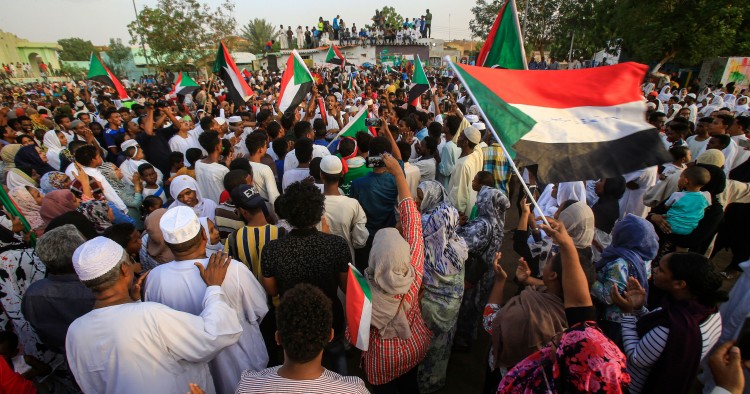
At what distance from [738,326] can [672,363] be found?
54.5 inches

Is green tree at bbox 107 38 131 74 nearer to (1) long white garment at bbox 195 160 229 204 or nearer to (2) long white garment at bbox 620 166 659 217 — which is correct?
(1) long white garment at bbox 195 160 229 204

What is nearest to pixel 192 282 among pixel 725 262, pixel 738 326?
pixel 738 326

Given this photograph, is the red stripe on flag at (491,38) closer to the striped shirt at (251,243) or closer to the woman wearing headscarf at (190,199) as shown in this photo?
the striped shirt at (251,243)

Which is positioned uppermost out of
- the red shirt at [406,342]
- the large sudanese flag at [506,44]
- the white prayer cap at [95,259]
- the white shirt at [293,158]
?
the large sudanese flag at [506,44]

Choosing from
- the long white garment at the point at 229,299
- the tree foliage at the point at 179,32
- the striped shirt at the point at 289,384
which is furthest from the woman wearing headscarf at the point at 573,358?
the tree foliage at the point at 179,32

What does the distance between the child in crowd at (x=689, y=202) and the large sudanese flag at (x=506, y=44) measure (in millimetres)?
2014

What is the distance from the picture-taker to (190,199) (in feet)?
12.5

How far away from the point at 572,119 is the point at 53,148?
7853 millimetres

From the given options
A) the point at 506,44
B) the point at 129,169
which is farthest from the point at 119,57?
the point at 506,44

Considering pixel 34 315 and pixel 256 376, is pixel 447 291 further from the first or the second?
pixel 34 315

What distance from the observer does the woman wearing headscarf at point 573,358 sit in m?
1.48

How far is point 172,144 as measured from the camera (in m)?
6.18

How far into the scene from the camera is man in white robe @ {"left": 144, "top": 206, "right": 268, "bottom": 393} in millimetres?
2162

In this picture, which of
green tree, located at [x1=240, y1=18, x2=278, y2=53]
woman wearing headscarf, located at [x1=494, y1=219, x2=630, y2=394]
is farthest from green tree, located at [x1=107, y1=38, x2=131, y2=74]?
woman wearing headscarf, located at [x1=494, y1=219, x2=630, y2=394]
